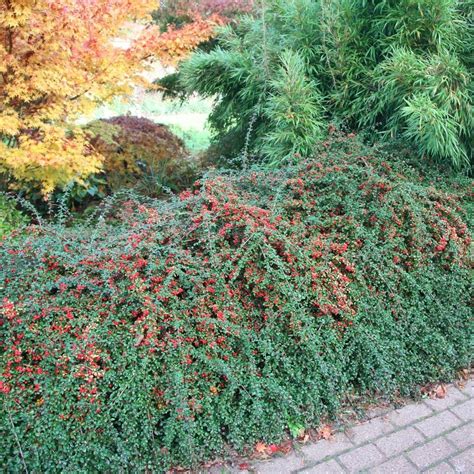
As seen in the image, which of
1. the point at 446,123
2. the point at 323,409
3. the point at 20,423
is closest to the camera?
the point at 20,423

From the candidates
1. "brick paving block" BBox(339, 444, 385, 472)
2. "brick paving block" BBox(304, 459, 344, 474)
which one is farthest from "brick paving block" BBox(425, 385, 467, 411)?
"brick paving block" BBox(304, 459, 344, 474)

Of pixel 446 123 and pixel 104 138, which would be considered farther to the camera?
pixel 104 138

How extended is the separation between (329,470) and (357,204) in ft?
4.82

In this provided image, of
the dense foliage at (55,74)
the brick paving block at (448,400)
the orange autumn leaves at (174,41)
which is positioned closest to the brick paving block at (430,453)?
the brick paving block at (448,400)

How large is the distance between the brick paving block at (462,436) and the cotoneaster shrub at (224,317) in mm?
300

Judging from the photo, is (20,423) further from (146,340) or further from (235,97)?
(235,97)

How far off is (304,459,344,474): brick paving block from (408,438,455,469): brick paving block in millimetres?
343

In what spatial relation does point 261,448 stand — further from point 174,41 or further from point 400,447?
point 174,41

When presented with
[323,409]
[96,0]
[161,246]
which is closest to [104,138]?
[96,0]

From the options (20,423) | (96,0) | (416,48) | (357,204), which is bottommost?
(20,423)

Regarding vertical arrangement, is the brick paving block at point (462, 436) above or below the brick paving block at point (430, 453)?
above

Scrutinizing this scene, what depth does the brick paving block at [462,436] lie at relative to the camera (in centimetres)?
226

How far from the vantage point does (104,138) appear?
4.21 metres

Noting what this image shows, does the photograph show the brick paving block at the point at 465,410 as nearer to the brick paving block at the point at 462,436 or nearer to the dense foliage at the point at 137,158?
the brick paving block at the point at 462,436
